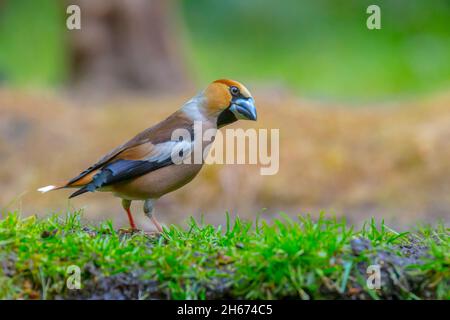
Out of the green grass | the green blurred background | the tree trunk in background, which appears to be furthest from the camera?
the green blurred background

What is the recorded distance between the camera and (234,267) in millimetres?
5125

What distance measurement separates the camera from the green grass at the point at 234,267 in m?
4.99

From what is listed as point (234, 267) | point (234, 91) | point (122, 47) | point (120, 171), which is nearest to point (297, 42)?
point (122, 47)

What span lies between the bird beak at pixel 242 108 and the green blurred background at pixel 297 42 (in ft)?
53.5

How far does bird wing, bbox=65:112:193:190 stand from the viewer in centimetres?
590

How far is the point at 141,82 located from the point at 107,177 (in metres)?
9.82

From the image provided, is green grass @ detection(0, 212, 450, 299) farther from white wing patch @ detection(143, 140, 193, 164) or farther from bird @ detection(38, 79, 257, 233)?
white wing patch @ detection(143, 140, 193, 164)

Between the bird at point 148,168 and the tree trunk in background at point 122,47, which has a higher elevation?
the tree trunk in background at point 122,47

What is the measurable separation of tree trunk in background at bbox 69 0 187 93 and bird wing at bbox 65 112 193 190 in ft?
30.3

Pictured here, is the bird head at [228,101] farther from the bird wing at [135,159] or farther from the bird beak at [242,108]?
the bird wing at [135,159]

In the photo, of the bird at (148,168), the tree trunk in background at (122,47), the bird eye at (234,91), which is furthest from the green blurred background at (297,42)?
the bird at (148,168)

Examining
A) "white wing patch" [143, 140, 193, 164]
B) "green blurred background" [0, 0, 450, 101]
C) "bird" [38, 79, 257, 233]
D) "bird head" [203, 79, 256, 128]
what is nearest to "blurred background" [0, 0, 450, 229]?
"green blurred background" [0, 0, 450, 101]

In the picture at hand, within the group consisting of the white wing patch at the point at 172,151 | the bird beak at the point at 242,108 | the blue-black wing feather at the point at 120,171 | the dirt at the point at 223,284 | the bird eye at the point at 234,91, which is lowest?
the dirt at the point at 223,284

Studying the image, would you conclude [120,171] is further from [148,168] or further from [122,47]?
[122,47]
